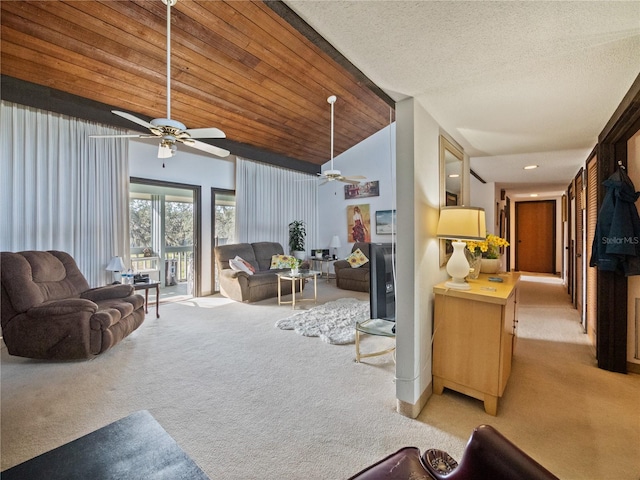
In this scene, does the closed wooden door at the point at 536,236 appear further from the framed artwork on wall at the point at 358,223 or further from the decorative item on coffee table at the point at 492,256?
the decorative item on coffee table at the point at 492,256

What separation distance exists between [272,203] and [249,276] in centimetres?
225

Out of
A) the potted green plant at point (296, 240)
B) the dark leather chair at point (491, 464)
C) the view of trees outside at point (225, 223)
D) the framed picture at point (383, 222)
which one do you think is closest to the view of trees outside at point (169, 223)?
the view of trees outside at point (225, 223)

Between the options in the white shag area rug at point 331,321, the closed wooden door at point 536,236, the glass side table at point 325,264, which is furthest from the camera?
the closed wooden door at point 536,236

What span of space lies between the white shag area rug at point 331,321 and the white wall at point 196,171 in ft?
8.24

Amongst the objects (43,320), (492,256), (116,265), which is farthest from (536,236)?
(43,320)

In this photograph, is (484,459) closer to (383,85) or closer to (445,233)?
(445,233)

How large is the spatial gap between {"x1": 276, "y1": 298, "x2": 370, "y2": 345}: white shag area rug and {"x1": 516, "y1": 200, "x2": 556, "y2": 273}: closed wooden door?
6.35 metres

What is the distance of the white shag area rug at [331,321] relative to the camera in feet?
11.4

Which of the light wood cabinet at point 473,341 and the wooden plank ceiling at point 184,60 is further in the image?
the wooden plank ceiling at point 184,60

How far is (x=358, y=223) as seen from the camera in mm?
7445

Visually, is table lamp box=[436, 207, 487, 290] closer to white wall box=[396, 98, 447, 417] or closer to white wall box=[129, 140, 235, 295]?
white wall box=[396, 98, 447, 417]

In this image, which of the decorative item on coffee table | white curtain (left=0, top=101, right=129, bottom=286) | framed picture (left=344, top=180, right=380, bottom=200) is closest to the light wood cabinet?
the decorative item on coffee table

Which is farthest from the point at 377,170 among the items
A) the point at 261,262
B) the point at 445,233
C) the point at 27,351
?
the point at 27,351

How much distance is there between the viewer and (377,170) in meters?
7.21
